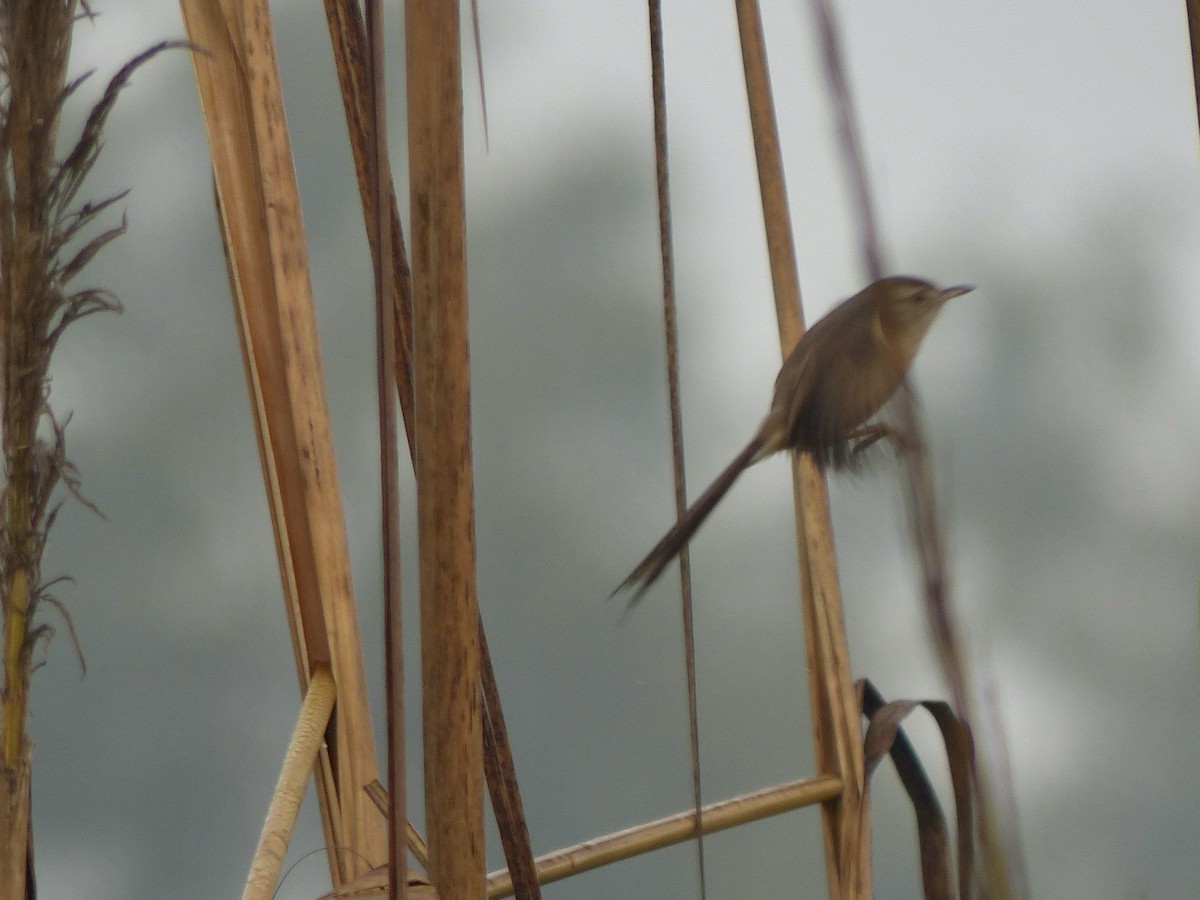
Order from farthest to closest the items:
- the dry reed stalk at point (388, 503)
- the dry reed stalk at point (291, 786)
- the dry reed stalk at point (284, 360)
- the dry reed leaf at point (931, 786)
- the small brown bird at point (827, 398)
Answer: the small brown bird at point (827, 398), the dry reed stalk at point (284, 360), the dry reed stalk at point (291, 786), the dry reed leaf at point (931, 786), the dry reed stalk at point (388, 503)

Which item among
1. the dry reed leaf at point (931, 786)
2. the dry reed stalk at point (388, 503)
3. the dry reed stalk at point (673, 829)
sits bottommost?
the dry reed stalk at point (673, 829)

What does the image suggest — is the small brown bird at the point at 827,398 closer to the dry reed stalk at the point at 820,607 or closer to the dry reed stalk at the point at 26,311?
the dry reed stalk at the point at 820,607

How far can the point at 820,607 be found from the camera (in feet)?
2.88

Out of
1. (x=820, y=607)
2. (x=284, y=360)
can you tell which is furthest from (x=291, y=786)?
(x=820, y=607)

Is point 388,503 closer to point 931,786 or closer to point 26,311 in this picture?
point 26,311

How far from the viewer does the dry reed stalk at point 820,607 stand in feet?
2.71

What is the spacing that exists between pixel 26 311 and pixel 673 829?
540 millimetres

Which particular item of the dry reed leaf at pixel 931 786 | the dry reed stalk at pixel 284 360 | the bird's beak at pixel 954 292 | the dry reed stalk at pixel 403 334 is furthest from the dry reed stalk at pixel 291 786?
the bird's beak at pixel 954 292

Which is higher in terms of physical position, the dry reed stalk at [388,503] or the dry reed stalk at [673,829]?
the dry reed stalk at [388,503]

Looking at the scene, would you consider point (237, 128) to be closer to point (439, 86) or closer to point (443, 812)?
point (439, 86)

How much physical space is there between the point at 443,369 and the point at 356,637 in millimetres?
291

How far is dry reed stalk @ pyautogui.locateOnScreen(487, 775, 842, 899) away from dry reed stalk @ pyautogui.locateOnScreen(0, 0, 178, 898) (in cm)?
35

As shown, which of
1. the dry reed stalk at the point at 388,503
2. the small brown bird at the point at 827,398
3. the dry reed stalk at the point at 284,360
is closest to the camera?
the dry reed stalk at the point at 388,503

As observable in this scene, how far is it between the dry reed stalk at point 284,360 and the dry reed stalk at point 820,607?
322 mm
